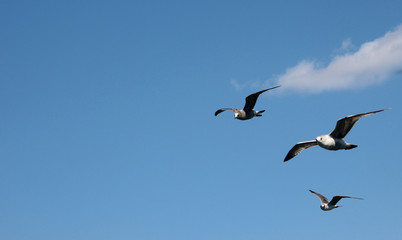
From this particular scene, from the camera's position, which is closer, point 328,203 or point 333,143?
point 333,143

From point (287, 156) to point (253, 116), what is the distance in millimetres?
4495

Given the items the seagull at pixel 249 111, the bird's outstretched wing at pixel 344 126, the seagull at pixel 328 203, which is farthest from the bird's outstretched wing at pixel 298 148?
the seagull at pixel 328 203

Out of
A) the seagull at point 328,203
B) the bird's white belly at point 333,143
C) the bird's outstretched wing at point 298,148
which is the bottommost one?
the bird's white belly at point 333,143

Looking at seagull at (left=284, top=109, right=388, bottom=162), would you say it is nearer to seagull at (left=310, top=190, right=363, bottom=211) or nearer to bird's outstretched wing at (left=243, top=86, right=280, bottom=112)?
bird's outstretched wing at (left=243, top=86, right=280, bottom=112)

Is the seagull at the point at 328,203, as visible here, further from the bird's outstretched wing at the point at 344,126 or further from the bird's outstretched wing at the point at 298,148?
the bird's outstretched wing at the point at 344,126

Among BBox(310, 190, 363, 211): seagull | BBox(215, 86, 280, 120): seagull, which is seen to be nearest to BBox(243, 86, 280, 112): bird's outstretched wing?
BBox(215, 86, 280, 120): seagull

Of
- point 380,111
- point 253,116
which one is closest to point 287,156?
point 253,116

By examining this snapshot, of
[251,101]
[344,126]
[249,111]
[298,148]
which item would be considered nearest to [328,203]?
[298,148]

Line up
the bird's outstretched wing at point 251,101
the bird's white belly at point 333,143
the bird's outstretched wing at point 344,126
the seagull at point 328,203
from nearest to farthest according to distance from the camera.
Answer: the bird's outstretched wing at point 344,126 < the bird's white belly at point 333,143 < the bird's outstretched wing at point 251,101 < the seagull at point 328,203

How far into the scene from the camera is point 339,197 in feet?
118

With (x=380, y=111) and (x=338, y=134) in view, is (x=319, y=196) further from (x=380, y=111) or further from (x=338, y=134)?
(x=380, y=111)

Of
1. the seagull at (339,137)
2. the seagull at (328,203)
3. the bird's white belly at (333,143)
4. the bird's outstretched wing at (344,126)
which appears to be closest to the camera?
the bird's outstretched wing at (344,126)

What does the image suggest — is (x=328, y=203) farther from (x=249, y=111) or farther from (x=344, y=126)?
(x=344, y=126)

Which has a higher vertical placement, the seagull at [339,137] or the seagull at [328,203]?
the seagull at [328,203]
